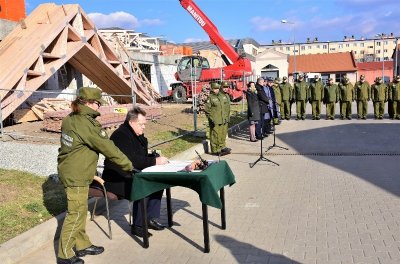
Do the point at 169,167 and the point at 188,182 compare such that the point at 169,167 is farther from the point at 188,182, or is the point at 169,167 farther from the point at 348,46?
the point at 348,46

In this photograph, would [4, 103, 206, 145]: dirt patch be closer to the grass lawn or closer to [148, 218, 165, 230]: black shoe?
the grass lawn

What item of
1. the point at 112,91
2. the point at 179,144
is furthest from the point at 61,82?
the point at 179,144

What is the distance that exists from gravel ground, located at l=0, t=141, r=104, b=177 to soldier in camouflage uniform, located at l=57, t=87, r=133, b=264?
12.0 ft

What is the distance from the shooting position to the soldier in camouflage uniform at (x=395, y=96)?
688 inches

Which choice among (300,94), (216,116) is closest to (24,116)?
(216,116)

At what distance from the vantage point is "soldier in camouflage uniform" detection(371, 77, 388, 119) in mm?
17844

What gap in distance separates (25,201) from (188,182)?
9.68ft

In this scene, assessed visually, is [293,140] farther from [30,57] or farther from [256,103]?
[30,57]

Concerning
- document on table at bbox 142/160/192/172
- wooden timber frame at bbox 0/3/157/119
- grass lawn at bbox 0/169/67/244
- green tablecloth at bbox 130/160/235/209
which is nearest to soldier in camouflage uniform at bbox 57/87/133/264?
green tablecloth at bbox 130/160/235/209

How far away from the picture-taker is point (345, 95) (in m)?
17.9

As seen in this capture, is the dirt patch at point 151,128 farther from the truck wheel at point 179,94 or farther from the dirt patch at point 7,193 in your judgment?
the truck wheel at point 179,94

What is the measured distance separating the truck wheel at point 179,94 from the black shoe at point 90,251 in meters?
20.5

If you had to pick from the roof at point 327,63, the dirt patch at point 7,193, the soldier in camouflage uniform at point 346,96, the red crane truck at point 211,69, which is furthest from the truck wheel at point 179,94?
the roof at point 327,63

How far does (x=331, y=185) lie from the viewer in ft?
25.5
